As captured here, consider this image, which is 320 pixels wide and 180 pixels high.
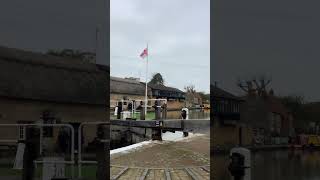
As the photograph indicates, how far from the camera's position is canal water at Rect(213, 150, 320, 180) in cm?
271

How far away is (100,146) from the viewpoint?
295 cm

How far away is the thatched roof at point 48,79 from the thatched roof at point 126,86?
0.62 feet

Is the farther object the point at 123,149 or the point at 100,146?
the point at 100,146

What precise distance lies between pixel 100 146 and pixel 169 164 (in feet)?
1.49

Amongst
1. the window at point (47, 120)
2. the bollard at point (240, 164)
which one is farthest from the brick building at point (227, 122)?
the window at point (47, 120)

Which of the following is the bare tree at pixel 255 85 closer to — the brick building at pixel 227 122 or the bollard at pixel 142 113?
the brick building at pixel 227 122

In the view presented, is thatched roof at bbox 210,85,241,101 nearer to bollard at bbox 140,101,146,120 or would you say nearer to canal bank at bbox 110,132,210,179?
canal bank at bbox 110,132,210,179

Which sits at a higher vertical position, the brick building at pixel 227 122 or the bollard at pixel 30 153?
the brick building at pixel 227 122

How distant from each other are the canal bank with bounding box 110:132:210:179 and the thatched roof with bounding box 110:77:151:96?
0.96 feet

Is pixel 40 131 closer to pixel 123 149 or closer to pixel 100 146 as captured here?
A: pixel 100 146

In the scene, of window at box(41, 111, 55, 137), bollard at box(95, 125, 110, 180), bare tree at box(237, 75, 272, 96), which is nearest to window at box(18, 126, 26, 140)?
window at box(41, 111, 55, 137)

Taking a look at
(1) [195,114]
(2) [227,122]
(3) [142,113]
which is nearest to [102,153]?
(3) [142,113]

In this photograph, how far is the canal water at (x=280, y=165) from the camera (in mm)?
2705

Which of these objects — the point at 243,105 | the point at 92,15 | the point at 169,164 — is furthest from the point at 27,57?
the point at 243,105
